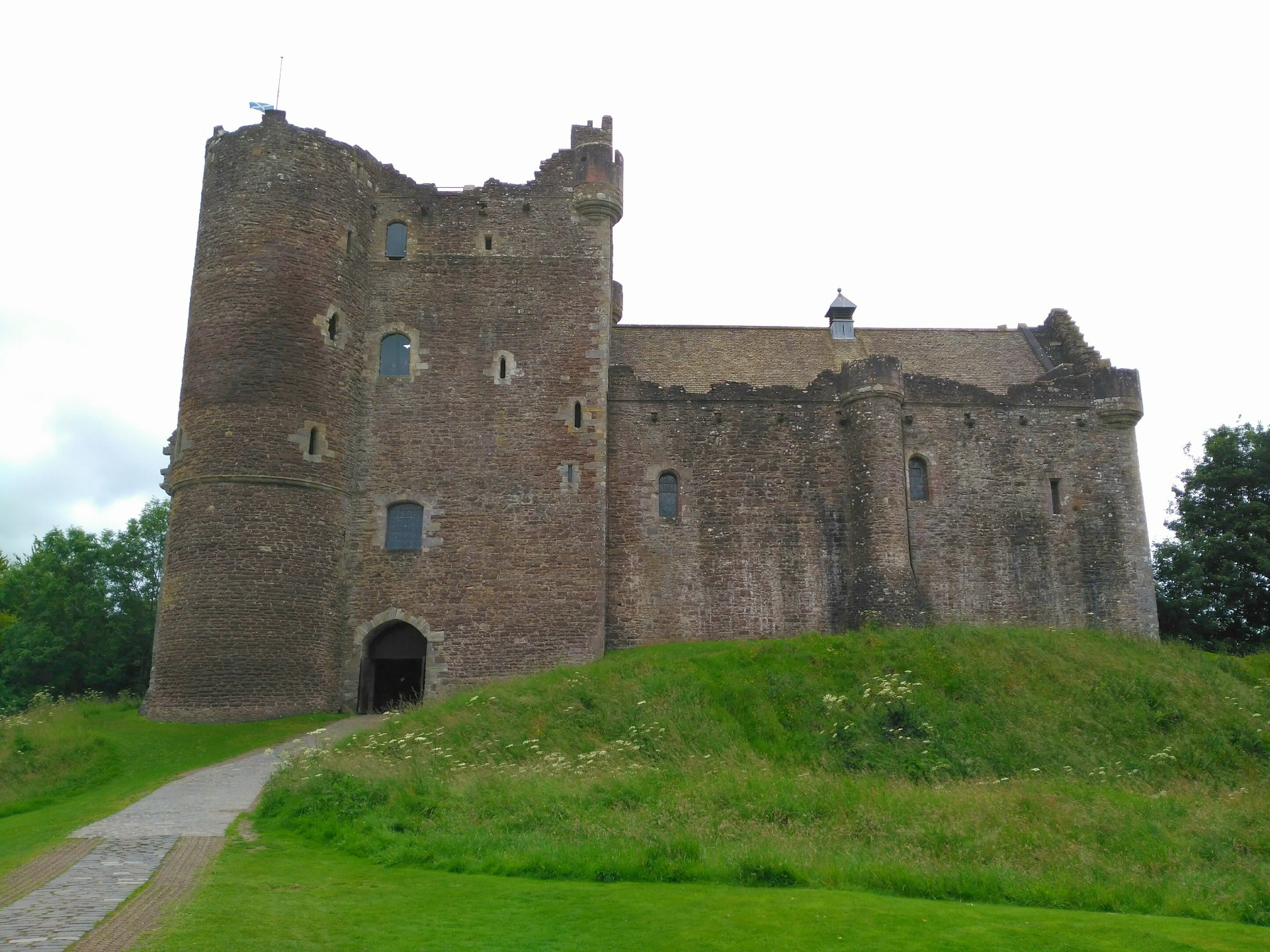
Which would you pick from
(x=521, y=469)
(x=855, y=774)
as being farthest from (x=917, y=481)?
(x=855, y=774)

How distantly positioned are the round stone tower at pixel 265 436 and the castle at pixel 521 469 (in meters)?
0.07

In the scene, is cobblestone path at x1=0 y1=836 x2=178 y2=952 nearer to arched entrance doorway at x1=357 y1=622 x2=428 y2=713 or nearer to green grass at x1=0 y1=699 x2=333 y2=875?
green grass at x1=0 y1=699 x2=333 y2=875

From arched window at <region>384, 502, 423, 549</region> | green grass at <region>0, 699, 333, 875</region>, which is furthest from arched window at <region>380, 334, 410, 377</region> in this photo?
green grass at <region>0, 699, 333, 875</region>

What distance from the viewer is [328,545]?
25.0 m

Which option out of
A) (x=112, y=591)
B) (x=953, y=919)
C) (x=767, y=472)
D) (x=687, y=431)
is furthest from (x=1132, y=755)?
(x=112, y=591)

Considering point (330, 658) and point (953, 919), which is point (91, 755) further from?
point (953, 919)

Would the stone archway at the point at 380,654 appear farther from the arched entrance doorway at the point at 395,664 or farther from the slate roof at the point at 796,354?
the slate roof at the point at 796,354

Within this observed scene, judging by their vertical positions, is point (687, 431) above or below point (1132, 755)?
above

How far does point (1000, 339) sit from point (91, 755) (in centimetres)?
2931

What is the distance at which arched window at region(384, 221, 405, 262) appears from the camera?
28359 millimetres

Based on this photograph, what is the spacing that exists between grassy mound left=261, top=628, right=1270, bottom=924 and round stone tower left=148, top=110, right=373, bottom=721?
448 centimetres

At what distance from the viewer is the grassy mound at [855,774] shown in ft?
36.3

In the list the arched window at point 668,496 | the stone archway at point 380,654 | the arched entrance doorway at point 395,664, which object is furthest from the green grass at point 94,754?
the arched window at point 668,496

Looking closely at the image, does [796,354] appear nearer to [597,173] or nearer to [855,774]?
[597,173]
